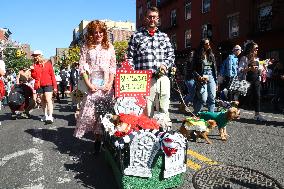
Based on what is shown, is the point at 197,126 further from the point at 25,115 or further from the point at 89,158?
the point at 25,115

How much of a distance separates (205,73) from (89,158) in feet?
11.2

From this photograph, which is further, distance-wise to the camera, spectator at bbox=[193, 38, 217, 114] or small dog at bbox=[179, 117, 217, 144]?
spectator at bbox=[193, 38, 217, 114]

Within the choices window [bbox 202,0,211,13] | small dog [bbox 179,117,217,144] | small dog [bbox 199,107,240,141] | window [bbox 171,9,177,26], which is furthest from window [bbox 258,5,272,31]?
small dog [bbox 179,117,217,144]

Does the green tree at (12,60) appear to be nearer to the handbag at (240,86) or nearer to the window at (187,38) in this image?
the window at (187,38)

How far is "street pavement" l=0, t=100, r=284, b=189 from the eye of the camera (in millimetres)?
4160

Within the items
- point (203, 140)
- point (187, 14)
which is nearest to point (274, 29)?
point (187, 14)

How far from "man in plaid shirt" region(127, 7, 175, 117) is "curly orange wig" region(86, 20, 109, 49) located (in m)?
0.42

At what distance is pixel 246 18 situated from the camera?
2417 centimetres

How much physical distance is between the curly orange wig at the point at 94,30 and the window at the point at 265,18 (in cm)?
1918

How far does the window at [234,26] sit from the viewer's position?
83.4 ft

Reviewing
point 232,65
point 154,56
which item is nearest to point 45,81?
point 154,56

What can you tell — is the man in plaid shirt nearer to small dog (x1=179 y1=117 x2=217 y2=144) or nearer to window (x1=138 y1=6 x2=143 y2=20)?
small dog (x1=179 y1=117 x2=217 y2=144)

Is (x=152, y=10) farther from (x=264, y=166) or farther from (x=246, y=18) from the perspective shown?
(x=246, y=18)

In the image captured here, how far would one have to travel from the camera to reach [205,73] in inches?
293
